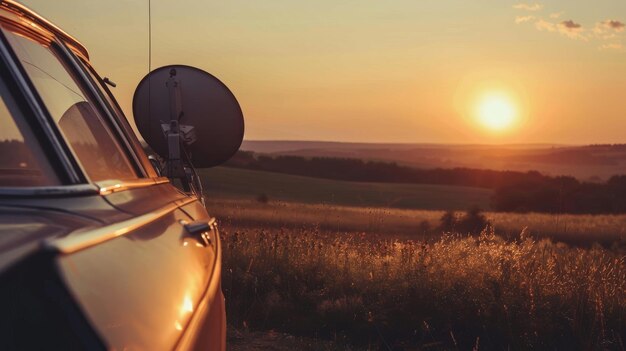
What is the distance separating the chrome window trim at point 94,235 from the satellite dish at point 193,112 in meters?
3.56

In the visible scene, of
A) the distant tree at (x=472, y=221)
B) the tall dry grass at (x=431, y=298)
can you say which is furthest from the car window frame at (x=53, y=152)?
the distant tree at (x=472, y=221)

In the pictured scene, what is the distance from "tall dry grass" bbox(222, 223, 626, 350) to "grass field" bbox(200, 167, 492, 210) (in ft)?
174

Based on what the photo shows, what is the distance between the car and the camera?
1.00m

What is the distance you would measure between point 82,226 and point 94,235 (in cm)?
8

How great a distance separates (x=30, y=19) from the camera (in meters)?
2.01

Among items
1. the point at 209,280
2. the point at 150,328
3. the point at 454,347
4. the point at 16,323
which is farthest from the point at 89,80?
the point at 454,347

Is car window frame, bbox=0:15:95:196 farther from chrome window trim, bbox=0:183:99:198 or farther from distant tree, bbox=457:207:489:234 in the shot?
distant tree, bbox=457:207:489:234

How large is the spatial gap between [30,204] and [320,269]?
7.99 metres

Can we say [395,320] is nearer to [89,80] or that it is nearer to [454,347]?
[454,347]

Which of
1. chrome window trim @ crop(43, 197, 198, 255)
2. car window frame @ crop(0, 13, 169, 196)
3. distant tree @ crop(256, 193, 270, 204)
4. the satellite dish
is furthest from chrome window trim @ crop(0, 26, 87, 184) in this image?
distant tree @ crop(256, 193, 270, 204)

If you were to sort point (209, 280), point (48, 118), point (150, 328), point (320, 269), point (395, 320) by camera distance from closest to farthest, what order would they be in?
point (150, 328) → point (48, 118) → point (209, 280) → point (395, 320) → point (320, 269)

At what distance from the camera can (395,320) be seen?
25.9 feet

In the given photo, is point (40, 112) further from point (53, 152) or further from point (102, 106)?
point (102, 106)

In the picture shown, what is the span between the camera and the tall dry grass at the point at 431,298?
7.52 m
